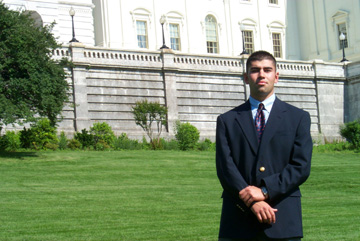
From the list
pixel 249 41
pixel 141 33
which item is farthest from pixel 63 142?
pixel 249 41

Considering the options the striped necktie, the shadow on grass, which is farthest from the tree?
the striped necktie

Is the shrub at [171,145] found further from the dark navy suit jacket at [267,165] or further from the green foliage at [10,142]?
the dark navy suit jacket at [267,165]

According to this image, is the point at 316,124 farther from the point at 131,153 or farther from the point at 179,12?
the point at 131,153

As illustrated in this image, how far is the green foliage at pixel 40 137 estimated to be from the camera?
98.3 feet

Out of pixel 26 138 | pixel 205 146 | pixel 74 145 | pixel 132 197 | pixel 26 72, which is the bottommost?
pixel 132 197

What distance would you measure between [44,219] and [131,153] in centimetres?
1393

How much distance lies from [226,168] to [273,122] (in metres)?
0.59

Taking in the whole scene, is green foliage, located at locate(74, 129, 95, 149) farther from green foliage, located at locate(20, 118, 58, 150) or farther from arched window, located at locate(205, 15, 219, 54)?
arched window, located at locate(205, 15, 219, 54)

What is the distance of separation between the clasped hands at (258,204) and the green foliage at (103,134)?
2619 cm

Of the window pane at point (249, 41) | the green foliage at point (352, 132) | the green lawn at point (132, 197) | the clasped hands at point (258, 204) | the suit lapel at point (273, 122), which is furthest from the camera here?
the window pane at point (249, 41)

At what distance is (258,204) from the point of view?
5.77 m

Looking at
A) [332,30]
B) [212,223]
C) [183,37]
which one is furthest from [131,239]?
[332,30]

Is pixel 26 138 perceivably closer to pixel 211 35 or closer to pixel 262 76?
pixel 262 76

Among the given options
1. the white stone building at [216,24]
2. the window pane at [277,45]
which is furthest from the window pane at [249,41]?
the window pane at [277,45]
